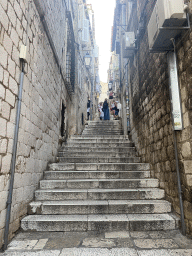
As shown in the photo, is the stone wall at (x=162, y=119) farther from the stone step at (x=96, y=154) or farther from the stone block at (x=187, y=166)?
the stone step at (x=96, y=154)

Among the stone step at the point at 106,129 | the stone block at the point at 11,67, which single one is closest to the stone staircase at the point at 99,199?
the stone block at the point at 11,67

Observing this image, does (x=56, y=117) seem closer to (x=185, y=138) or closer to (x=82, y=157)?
(x=82, y=157)

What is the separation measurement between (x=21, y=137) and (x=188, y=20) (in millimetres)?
3137

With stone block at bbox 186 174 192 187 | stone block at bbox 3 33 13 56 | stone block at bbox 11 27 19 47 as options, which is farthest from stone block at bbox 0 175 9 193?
stone block at bbox 186 174 192 187

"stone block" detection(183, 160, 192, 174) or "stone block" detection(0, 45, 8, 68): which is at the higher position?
"stone block" detection(0, 45, 8, 68)

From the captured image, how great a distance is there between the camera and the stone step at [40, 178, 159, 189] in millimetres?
3828

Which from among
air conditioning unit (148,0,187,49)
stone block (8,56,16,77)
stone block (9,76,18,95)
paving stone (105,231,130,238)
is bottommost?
paving stone (105,231,130,238)

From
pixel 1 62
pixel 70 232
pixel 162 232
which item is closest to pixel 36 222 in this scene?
pixel 70 232

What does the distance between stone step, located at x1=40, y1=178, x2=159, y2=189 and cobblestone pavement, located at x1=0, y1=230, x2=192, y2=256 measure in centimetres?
116

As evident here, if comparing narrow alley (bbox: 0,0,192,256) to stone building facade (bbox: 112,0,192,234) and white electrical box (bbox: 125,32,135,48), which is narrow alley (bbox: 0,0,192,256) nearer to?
stone building facade (bbox: 112,0,192,234)

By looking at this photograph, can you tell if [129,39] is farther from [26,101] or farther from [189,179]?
[189,179]

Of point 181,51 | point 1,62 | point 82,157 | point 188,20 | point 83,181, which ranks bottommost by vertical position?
point 83,181

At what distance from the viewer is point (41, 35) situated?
4016 millimetres

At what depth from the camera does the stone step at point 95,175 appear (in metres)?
4.16
